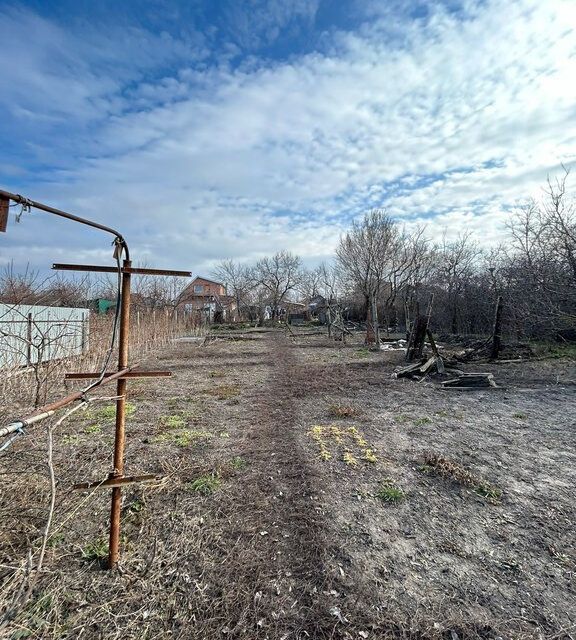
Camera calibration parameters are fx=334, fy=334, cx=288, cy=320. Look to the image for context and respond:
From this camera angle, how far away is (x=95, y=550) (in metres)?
2.34

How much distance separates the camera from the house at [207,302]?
30734mm

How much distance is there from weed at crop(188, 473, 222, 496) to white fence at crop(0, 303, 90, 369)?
206cm

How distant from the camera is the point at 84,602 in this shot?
6.34ft

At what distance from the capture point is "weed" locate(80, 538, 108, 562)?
89.7 inches

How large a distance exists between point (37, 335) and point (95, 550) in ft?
12.3

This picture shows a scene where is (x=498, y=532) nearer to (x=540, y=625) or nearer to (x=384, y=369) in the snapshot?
(x=540, y=625)

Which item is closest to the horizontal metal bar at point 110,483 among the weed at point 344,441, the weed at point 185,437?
the weed at point 185,437

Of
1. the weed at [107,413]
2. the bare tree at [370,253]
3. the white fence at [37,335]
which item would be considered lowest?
the weed at [107,413]

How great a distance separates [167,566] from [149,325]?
1365 centimetres

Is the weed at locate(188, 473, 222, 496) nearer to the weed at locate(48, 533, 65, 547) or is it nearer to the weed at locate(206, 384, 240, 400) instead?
the weed at locate(48, 533, 65, 547)

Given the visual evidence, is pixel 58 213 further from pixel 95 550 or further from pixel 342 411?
pixel 342 411

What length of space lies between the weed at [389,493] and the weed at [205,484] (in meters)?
1.56

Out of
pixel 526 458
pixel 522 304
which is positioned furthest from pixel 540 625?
pixel 522 304

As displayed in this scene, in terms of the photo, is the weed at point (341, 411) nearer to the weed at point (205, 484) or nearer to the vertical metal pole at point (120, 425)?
the weed at point (205, 484)
